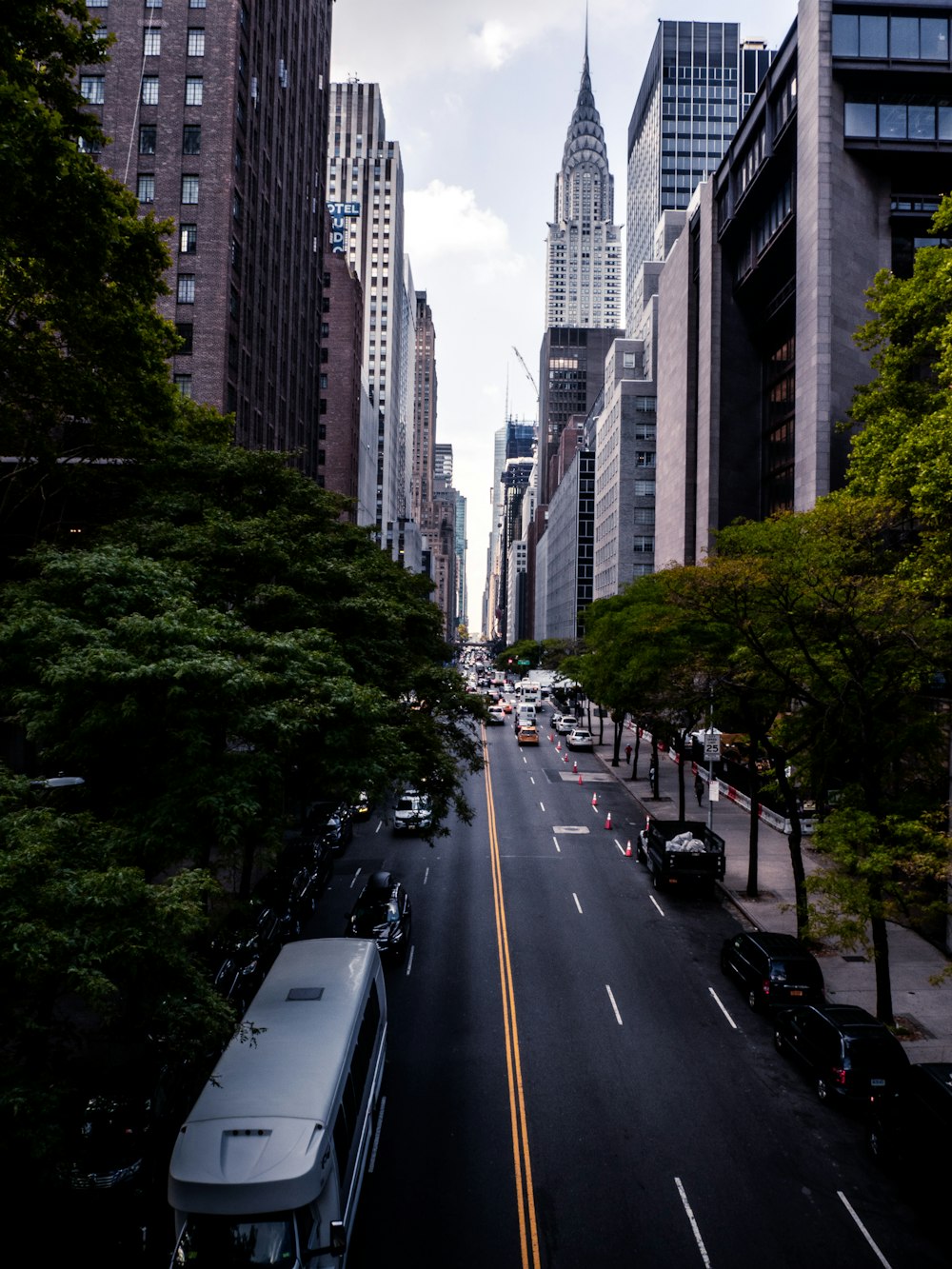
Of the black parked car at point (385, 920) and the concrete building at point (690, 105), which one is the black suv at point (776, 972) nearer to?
the black parked car at point (385, 920)

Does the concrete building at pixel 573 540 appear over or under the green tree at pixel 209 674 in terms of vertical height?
over

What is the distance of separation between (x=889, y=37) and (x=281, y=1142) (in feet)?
185

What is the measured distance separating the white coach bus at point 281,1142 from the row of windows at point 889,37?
53243 millimetres

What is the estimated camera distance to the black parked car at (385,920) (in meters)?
21.2

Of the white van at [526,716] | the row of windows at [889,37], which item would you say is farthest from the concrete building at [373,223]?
the row of windows at [889,37]

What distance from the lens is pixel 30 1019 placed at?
816cm

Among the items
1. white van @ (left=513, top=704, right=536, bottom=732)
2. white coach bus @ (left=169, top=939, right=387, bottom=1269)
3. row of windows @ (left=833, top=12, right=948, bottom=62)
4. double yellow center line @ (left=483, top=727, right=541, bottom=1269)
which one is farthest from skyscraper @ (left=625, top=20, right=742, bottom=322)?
white coach bus @ (left=169, top=939, right=387, bottom=1269)

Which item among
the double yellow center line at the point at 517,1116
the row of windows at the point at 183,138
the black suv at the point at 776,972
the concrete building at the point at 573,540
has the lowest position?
the double yellow center line at the point at 517,1116

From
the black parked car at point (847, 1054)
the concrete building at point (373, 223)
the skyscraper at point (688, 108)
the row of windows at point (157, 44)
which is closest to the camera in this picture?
the black parked car at point (847, 1054)

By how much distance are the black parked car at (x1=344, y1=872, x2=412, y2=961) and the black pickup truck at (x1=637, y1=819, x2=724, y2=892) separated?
952 centimetres

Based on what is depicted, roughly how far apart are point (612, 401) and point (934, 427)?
89.1m

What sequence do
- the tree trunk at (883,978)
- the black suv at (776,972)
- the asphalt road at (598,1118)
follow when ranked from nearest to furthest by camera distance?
the asphalt road at (598,1118), the tree trunk at (883,978), the black suv at (776,972)

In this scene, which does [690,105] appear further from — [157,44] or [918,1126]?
[918,1126]

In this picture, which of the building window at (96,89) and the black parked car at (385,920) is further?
the building window at (96,89)
